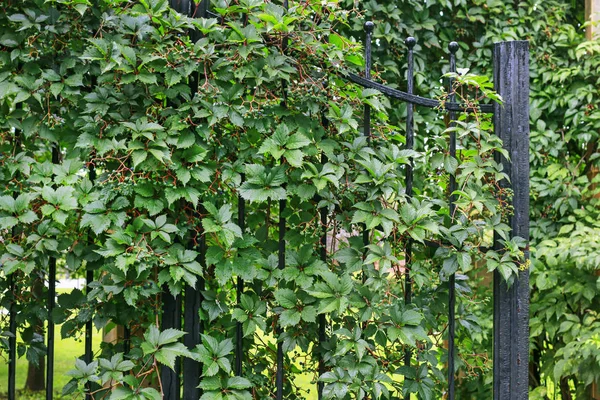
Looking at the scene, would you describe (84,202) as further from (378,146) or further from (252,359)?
(378,146)

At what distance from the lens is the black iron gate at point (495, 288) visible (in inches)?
81.4

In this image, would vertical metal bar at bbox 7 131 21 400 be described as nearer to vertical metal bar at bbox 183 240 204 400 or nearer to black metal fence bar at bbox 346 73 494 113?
vertical metal bar at bbox 183 240 204 400

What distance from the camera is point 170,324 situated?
6.83ft

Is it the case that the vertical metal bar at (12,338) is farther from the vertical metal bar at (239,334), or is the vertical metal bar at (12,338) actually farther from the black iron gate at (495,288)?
the vertical metal bar at (239,334)

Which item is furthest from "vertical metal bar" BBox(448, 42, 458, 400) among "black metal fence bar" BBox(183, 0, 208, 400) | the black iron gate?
"black metal fence bar" BBox(183, 0, 208, 400)

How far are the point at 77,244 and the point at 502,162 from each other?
1443 mm

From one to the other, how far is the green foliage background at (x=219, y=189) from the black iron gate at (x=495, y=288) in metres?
0.05

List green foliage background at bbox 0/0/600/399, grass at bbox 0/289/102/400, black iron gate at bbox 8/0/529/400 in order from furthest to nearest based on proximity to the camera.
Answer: grass at bbox 0/289/102/400 → black iron gate at bbox 8/0/529/400 → green foliage background at bbox 0/0/600/399

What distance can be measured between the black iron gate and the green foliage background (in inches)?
2.0

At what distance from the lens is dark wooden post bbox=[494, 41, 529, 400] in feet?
7.08

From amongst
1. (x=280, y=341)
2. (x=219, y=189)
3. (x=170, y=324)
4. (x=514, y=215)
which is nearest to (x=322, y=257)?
(x=280, y=341)

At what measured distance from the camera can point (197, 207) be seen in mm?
2049

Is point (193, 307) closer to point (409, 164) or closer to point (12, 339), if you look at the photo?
point (12, 339)

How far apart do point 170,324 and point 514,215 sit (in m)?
1.21
